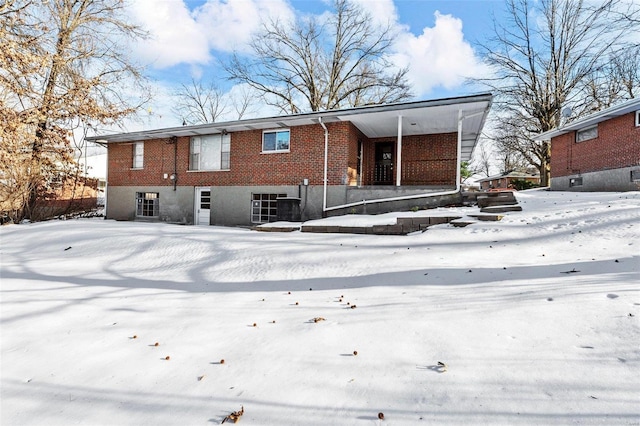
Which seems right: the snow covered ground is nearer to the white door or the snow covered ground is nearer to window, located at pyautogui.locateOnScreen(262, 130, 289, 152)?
window, located at pyautogui.locateOnScreen(262, 130, 289, 152)

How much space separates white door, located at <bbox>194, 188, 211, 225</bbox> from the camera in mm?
13297

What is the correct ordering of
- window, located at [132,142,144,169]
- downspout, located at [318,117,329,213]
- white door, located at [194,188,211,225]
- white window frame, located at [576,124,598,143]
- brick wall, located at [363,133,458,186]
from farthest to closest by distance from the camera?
window, located at [132,142,144,169]
white window frame, located at [576,124,598,143]
white door, located at [194,188,211,225]
brick wall, located at [363,133,458,186]
downspout, located at [318,117,329,213]

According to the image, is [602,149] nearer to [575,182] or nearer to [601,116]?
[601,116]

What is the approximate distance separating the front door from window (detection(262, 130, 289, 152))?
428cm

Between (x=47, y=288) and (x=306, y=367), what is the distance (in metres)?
4.14

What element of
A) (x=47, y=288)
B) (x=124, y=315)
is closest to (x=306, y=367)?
(x=124, y=315)

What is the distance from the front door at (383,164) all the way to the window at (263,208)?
482cm

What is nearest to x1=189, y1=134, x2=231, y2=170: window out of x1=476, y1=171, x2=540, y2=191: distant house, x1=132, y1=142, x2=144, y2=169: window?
x1=132, y1=142, x2=144, y2=169: window

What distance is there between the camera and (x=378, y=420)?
1.64 meters

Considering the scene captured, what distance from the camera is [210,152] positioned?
43.6ft

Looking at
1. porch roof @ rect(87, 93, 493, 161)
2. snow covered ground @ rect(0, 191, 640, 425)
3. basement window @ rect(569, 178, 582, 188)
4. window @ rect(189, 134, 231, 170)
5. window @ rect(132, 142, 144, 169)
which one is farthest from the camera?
basement window @ rect(569, 178, 582, 188)

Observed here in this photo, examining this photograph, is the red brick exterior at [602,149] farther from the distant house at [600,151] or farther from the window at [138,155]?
the window at [138,155]

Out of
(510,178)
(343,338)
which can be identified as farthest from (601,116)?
(510,178)

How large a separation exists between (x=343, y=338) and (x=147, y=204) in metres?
14.7
